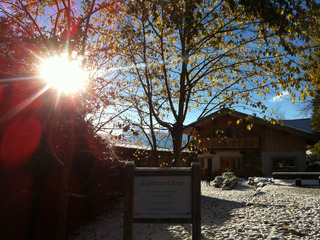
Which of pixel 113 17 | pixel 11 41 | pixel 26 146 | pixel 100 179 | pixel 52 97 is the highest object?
pixel 113 17

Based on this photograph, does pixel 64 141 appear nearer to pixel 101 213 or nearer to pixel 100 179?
pixel 100 179

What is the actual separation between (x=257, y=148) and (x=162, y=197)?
895 inches

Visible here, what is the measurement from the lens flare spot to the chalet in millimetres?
19179

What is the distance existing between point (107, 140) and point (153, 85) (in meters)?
2.32

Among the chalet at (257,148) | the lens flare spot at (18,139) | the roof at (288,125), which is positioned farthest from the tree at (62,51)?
the chalet at (257,148)

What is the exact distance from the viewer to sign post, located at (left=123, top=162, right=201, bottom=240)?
15.6 feet

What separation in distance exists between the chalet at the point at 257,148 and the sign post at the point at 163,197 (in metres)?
19.4

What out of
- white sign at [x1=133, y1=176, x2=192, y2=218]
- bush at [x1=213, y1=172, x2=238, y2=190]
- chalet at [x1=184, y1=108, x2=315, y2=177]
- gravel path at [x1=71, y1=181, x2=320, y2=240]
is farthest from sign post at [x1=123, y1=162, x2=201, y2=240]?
chalet at [x1=184, y1=108, x2=315, y2=177]

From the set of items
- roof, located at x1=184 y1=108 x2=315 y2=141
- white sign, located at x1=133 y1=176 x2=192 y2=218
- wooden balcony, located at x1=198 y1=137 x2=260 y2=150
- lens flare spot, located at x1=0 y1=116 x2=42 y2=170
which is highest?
roof, located at x1=184 y1=108 x2=315 y2=141

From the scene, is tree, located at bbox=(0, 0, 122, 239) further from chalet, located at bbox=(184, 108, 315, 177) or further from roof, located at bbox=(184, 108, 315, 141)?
chalet, located at bbox=(184, 108, 315, 177)

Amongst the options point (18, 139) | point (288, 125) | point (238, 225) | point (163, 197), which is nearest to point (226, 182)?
point (238, 225)

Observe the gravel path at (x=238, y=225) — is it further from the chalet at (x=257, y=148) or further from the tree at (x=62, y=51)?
the chalet at (x=257, y=148)

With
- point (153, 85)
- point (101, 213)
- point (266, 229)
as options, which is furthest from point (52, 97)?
point (266, 229)

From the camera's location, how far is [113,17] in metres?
7.32
